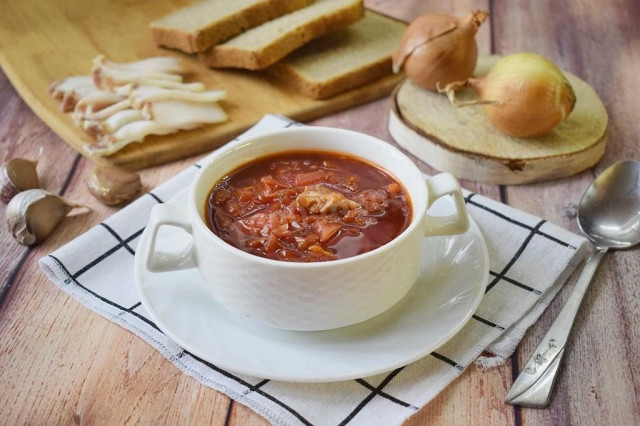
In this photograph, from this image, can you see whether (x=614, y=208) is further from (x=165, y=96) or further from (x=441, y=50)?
(x=165, y=96)

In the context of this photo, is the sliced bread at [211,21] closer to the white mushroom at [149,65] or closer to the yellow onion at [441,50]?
the white mushroom at [149,65]

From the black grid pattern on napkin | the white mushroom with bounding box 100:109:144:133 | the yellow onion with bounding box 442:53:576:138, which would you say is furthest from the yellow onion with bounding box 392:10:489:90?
the white mushroom with bounding box 100:109:144:133

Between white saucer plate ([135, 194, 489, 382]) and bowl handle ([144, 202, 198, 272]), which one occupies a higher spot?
bowl handle ([144, 202, 198, 272])

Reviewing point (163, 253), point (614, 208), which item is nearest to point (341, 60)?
point (614, 208)

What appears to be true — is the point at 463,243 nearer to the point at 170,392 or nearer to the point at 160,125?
the point at 170,392

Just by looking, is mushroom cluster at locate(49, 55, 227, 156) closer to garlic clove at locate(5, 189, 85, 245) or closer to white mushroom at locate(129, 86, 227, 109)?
white mushroom at locate(129, 86, 227, 109)

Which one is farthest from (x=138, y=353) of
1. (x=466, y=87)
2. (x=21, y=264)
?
(x=466, y=87)
